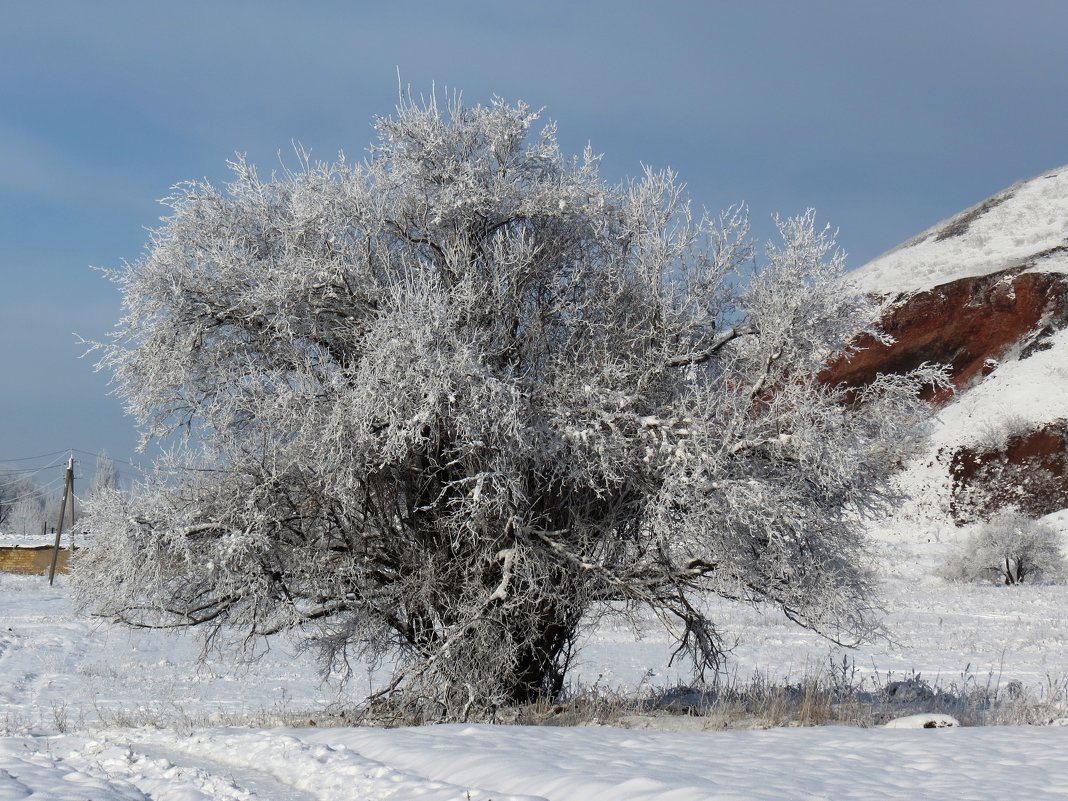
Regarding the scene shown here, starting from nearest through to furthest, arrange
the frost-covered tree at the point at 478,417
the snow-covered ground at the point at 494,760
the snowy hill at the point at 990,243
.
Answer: the snow-covered ground at the point at 494,760
the frost-covered tree at the point at 478,417
the snowy hill at the point at 990,243

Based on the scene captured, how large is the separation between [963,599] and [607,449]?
25.4 metres

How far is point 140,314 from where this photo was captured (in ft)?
31.8

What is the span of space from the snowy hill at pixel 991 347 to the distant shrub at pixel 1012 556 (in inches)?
200

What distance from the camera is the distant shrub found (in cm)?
3619

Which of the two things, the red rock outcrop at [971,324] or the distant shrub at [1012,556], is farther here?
the red rock outcrop at [971,324]

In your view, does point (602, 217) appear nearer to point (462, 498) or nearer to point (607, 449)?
point (607, 449)

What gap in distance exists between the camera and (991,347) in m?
50.5

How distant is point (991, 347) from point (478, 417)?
159ft

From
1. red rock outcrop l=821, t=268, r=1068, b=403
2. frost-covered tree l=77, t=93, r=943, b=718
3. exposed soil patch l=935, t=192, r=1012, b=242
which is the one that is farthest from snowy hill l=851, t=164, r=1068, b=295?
frost-covered tree l=77, t=93, r=943, b=718

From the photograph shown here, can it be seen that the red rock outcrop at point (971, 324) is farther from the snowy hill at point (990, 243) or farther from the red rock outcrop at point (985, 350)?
the snowy hill at point (990, 243)

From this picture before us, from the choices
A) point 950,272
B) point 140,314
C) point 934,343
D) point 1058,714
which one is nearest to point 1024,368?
point 934,343

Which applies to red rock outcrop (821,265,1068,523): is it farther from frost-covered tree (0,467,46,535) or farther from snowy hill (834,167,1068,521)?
frost-covered tree (0,467,46,535)

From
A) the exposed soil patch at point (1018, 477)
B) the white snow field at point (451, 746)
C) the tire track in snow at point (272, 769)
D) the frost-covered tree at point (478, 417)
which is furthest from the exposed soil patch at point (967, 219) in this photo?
the tire track in snow at point (272, 769)

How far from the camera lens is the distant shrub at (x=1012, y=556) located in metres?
36.2
